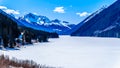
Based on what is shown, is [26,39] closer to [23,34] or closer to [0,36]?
[23,34]

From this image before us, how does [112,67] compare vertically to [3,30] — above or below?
below

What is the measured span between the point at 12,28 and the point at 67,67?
59423 millimetres

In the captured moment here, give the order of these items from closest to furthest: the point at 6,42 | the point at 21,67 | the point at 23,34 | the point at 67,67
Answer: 1. the point at 21,67
2. the point at 67,67
3. the point at 6,42
4. the point at 23,34

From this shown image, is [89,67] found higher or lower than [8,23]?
lower

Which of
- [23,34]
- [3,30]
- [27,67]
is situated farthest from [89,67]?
[23,34]

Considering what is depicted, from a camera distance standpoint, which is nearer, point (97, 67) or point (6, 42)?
point (97, 67)

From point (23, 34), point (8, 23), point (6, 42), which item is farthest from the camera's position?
point (23, 34)

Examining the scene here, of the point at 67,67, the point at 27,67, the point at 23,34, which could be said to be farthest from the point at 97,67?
the point at 23,34

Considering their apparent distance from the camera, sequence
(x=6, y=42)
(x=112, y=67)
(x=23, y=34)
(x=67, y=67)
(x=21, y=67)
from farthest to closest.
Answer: (x=23, y=34) → (x=6, y=42) → (x=112, y=67) → (x=67, y=67) → (x=21, y=67)

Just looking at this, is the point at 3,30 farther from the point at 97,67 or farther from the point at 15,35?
the point at 97,67

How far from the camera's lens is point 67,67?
3269cm

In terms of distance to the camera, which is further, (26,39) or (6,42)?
(26,39)

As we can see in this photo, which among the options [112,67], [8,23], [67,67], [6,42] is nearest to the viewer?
[67,67]

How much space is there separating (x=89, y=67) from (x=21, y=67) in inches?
606
